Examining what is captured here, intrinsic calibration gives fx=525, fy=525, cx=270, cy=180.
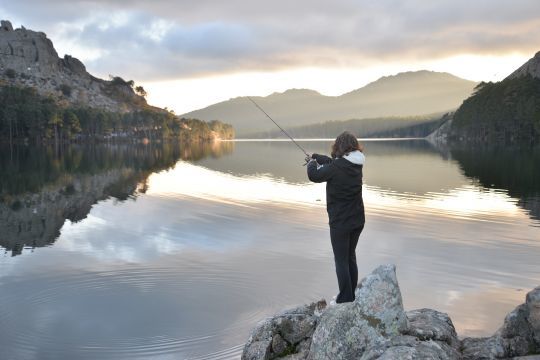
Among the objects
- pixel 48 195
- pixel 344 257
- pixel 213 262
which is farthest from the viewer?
pixel 48 195

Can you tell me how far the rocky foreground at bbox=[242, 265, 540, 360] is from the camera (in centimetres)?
803

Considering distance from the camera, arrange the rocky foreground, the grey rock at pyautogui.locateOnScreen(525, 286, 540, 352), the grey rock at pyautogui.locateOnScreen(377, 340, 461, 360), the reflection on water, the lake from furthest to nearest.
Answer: the reflection on water < the lake < the grey rock at pyautogui.locateOnScreen(525, 286, 540, 352) < the rocky foreground < the grey rock at pyautogui.locateOnScreen(377, 340, 461, 360)

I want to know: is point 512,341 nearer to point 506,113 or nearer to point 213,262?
point 213,262

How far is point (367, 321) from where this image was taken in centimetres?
838

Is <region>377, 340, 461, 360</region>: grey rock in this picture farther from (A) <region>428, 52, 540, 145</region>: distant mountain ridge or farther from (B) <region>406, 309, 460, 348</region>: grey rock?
(A) <region>428, 52, 540, 145</region>: distant mountain ridge

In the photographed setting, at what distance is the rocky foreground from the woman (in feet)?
3.74

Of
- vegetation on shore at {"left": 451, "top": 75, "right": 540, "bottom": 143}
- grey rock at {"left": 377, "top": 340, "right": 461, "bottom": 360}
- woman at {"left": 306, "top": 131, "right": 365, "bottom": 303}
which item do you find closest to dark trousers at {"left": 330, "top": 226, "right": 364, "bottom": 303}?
woman at {"left": 306, "top": 131, "right": 365, "bottom": 303}

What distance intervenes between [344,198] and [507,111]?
5759 inches

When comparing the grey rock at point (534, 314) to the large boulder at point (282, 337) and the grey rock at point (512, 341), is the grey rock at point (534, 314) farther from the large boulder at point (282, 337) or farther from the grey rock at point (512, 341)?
the large boulder at point (282, 337)

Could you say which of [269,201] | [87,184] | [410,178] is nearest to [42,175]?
[87,184]

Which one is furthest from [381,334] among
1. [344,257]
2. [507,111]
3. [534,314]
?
[507,111]

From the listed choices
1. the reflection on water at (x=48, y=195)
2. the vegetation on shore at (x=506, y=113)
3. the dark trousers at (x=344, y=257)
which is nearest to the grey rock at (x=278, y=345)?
the dark trousers at (x=344, y=257)

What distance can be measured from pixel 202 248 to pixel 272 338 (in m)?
12.2

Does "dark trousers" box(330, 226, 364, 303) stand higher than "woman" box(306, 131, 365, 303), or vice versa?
"woman" box(306, 131, 365, 303)
